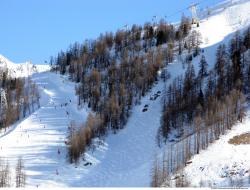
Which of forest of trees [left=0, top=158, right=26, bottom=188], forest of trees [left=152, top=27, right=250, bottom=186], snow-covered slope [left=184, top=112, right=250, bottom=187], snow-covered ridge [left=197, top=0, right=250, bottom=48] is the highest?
snow-covered ridge [left=197, top=0, right=250, bottom=48]

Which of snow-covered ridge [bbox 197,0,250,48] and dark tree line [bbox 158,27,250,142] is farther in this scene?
snow-covered ridge [bbox 197,0,250,48]

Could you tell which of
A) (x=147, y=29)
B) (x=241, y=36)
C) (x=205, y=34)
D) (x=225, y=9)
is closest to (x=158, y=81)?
(x=241, y=36)

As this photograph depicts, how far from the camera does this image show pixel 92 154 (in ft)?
328

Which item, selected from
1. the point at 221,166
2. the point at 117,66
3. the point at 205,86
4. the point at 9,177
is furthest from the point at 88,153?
the point at 117,66

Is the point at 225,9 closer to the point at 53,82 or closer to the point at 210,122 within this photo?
the point at 53,82

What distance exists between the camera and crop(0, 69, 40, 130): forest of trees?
121 m

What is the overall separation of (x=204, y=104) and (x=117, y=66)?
48570mm

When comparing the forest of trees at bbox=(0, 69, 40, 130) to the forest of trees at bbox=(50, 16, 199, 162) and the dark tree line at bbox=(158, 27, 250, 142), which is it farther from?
the dark tree line at bbox=(158, 27, 250, 142)

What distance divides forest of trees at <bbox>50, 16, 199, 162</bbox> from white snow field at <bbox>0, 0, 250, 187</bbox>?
2757mm

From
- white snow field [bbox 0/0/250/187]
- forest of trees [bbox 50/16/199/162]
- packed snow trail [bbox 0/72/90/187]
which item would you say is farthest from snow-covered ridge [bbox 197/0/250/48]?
packed snow trail [bbox 0/72/90/187]

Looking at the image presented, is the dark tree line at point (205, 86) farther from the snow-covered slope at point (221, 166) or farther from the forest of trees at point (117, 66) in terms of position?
the snow-covered slope at point (221, 166)

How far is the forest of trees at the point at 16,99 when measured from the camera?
398 ft

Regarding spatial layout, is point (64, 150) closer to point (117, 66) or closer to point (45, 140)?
point (45, 140)

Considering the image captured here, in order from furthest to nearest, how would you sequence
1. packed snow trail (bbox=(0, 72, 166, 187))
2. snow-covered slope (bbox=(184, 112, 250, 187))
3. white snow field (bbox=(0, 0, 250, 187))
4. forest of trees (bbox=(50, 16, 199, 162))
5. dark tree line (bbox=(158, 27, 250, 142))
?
forest of trees (bbox=(50, 16, 199, 162)), dark tree line (bbox=(158, 27, 250, 142)), packed snow trail (bbox=(0, 72, 166, 187)), white snow field (bbox=(0, 0, 250, 187)), snow-covered slope (bbox=(184, 112, 250, 187))
